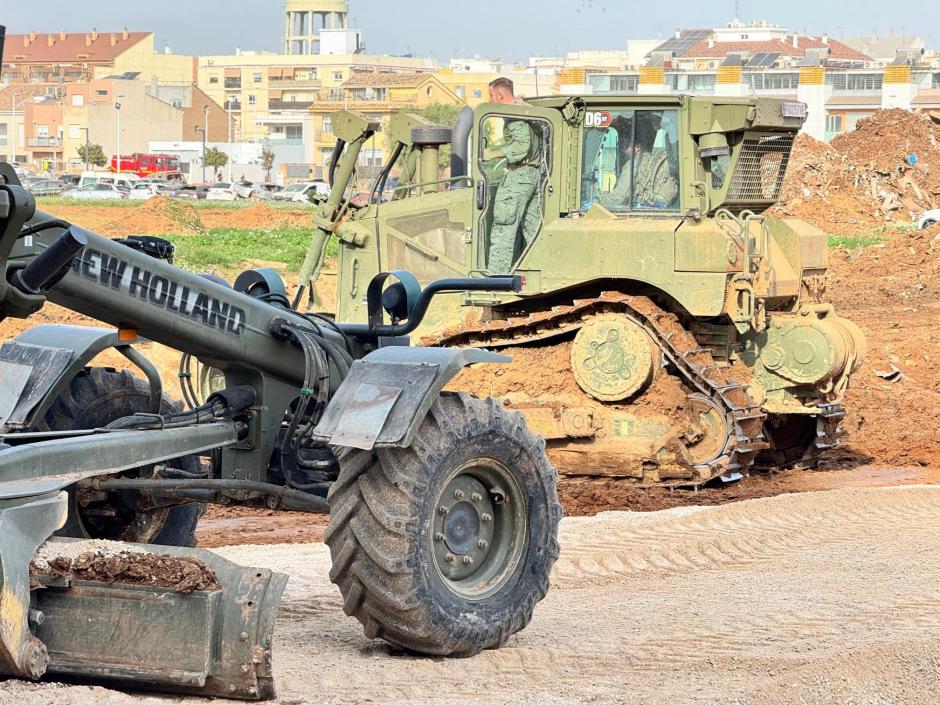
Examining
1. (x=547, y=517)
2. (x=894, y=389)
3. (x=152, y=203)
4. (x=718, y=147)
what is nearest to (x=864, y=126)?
(x=152, y=203)

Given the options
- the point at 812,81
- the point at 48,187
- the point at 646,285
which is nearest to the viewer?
the point at 646,285

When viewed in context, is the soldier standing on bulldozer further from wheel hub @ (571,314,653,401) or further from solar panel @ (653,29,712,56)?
solar panel @ (653,29,712,56)

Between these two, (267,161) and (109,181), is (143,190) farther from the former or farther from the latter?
(267,161)

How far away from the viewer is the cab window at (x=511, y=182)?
12695 millimetres

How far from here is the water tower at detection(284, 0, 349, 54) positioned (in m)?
152

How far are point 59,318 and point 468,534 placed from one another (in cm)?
1458

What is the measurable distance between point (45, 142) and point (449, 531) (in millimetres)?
101921

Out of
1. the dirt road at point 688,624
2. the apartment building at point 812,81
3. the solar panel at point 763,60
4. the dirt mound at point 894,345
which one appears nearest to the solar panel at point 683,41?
the apartment building at point 812,81

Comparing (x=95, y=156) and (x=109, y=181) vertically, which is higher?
(x=95, y=156)

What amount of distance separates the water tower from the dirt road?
5715 inches

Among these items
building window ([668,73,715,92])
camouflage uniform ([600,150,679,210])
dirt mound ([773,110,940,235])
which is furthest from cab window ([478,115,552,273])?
building window ([668,73,715,92])

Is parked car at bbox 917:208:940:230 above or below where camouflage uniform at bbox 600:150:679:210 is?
below

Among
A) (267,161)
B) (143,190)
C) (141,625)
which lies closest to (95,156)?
(267,161)

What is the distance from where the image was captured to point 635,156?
1261cm
